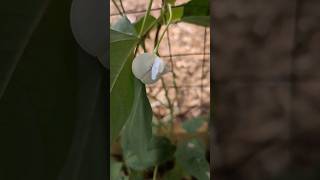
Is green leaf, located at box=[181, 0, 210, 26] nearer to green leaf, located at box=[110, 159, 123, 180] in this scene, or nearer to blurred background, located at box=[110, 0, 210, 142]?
blurred background, located at box=[110, 0, 210, 142]

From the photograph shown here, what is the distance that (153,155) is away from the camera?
1.38ft

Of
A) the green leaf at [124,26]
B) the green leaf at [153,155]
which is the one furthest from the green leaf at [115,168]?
the green leaf at [124,26]

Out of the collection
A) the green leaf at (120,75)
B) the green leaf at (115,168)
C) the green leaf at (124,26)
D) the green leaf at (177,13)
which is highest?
the green leaf at (177,13)

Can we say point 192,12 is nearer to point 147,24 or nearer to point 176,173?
point 147,24

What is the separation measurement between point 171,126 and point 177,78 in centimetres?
5

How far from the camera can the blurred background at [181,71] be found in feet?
1.32

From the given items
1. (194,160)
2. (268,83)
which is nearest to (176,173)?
(194,160)

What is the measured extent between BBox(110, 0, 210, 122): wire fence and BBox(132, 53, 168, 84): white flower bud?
0.11 feet

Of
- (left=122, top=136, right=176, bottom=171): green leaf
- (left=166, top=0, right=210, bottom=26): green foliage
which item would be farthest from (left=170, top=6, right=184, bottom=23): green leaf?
(left=122, top=136, right=176, bottom=171): green leaf

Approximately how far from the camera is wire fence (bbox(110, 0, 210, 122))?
1.32 feet

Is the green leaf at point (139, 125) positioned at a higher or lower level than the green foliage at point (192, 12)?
lower

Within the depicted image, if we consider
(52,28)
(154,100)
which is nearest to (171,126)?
(154,100)

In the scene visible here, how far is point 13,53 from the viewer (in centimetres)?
33

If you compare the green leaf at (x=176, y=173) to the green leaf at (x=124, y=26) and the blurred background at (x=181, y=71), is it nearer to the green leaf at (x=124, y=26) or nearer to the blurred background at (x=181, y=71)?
the blurred background at (x=181, y=71)
